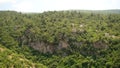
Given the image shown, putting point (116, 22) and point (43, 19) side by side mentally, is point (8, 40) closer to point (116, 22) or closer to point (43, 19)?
point (43, 19)

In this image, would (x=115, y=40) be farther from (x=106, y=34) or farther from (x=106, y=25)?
(x=106, y=25)

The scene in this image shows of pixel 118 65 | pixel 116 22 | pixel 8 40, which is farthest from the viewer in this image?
pixel 116 22

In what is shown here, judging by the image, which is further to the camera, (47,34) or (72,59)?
(47,34)

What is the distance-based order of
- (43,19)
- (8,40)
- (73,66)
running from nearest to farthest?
(73,66) → (8,40) → (43,19)

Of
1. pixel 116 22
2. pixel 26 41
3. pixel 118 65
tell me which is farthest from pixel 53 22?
pixel 118 65

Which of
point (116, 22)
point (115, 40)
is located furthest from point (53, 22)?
point (115, 40)

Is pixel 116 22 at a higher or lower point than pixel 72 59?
higher
